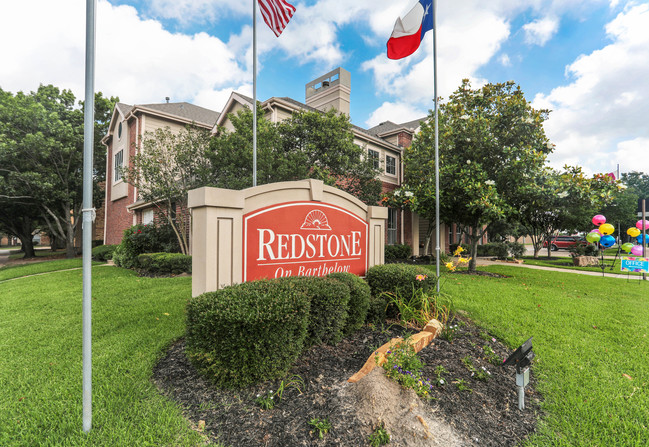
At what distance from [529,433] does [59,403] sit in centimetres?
378

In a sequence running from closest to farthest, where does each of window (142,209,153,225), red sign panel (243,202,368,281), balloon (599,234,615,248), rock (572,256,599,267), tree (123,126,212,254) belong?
red sign panel (243,202,368,281), tree (123,126,212,254), balloon (599,234,615,248), rock (572,256,599,267), window (142,209,153,225)

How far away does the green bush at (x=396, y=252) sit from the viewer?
44.2ft

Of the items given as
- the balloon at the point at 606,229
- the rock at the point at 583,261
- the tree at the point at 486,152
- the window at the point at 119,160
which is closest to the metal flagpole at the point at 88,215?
the tree at the point at 486,152

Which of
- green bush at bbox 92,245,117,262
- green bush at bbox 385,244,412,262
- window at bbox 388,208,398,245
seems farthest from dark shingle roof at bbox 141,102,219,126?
green bush at bbox 385,244,412,262

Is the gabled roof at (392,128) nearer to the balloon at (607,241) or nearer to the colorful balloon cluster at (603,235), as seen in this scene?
the colorful balloon cluster at (603,235)

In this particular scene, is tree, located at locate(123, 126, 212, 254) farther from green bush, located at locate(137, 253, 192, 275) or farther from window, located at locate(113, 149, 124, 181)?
window, located at locate(113, 149, 124, 181)

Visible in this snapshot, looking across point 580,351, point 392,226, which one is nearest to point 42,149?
point 392,226

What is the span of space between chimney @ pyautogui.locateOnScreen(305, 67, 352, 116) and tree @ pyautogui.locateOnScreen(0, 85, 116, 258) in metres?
13.7

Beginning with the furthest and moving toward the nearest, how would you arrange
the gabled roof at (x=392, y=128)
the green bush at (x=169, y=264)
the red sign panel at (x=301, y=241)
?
the gabled roof at (x=392, y=128)
the green bush at (x=169, y=264)
the red sign panel at (x=301, y=241)

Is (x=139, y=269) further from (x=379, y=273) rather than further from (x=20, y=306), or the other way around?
(x=379, y=273)

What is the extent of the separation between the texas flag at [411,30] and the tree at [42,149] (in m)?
17.0

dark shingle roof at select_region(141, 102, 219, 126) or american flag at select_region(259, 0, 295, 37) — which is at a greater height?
dark shingle roof at select_region(141, 102, 219, 126)

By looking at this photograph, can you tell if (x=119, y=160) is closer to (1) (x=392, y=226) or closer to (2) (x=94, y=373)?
(1) (x=392, y=226)

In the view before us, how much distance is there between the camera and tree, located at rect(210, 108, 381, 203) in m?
8.93
